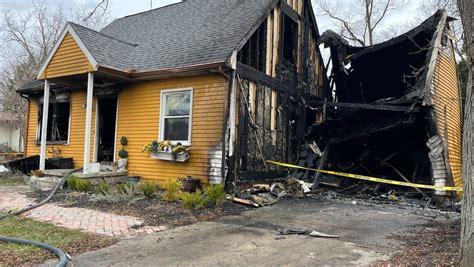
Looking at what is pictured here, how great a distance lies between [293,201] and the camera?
998 centimetres

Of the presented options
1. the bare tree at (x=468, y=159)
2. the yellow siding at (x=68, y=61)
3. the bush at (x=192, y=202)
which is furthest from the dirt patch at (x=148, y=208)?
the bare tree at (x=468, y=159)

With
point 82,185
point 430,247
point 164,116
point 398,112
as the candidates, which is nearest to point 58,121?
point 82,185

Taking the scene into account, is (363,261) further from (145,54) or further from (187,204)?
(145,54)

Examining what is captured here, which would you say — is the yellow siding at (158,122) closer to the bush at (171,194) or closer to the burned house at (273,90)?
the burned house at (273,90)

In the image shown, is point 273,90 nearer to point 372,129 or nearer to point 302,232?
point 372,129

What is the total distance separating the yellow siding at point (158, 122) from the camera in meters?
9.86

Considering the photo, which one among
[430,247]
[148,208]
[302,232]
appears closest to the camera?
[430,247]

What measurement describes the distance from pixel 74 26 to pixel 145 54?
2218 millimetres

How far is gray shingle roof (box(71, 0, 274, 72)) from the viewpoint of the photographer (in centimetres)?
1043

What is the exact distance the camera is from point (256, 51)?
11.0 metres

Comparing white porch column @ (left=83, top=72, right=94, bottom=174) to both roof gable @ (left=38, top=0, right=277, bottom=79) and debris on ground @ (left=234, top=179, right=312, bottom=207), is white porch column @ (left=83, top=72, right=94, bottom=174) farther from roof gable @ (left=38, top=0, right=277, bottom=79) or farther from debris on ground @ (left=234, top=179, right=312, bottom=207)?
debris on ground @ (left=234, top=179, right=312, bottom=207)

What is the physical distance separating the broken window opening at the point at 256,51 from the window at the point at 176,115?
1.77m

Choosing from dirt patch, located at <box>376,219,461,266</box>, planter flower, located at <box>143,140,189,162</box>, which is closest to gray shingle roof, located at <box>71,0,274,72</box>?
planter flower, located at <box>143,140,189,162</box>

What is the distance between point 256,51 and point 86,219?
21.2 feet
